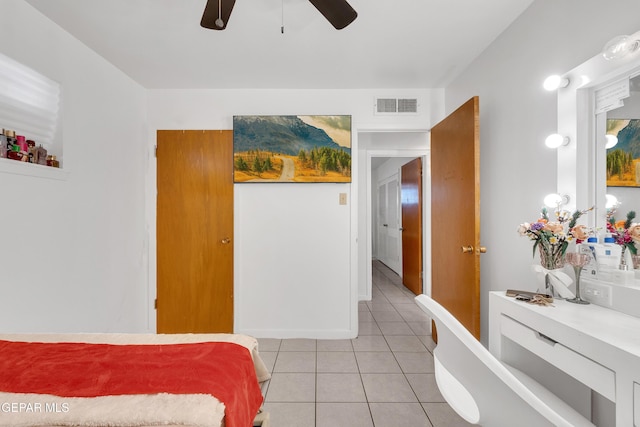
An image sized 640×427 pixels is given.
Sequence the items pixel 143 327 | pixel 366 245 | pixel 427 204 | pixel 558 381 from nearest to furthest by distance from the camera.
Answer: pixel 558 381, pixel 143 327, pixel 427 204, pixel 366 245

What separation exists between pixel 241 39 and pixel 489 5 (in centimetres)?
161

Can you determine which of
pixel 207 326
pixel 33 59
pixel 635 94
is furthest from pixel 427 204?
pixel 33 59

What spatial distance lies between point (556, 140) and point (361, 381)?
Answer: 6.40 ft

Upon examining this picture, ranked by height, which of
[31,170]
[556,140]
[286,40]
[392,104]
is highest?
[286,40]

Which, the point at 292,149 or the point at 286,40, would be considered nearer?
the point at 286,40

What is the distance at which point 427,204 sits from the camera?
3.96 meters

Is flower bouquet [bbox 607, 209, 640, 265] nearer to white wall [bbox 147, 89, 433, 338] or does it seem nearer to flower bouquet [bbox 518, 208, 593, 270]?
flower bouquet [bbox 518, 208, 593, 270]

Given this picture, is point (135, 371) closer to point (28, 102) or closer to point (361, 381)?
point (361, 381)

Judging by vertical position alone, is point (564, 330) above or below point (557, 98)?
below

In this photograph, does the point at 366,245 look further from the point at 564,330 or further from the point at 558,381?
the point at 564,330

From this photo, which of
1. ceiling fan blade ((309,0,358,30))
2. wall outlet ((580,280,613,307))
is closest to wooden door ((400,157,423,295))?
wall outlet ((580,280,613,307))

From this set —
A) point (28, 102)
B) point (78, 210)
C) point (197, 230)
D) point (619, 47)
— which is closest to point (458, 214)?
point (619, 47)

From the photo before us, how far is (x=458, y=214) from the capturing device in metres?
2.25

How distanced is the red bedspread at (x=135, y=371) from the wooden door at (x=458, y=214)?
1.60 meters
